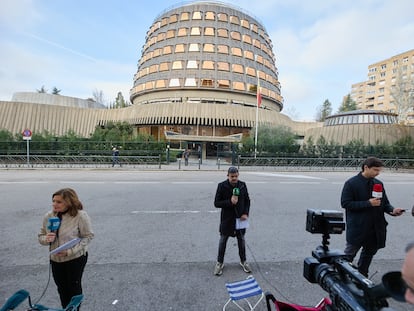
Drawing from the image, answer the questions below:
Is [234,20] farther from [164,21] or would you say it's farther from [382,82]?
[382,82]

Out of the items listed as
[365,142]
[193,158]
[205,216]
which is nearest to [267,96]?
[365,142]

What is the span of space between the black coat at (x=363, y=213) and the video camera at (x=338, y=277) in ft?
4.05

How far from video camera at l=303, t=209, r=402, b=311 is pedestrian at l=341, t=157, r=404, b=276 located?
1.25 metres

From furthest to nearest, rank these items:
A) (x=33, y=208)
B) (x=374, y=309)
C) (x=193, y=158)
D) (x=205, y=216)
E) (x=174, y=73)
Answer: (x=174, y=73) → (x=193, y=158) → (x=33, y=208) → (x=205, y=216) → (x=374, y=309)

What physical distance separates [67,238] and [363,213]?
3651 millimetres

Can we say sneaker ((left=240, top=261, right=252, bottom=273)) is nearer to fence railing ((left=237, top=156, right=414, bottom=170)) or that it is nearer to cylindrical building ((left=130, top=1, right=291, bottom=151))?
fence railing ((left=237, top=156, right=414, bottom=170))

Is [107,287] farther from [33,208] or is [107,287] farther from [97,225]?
[33,208]

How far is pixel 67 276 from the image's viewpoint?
2.58 metres

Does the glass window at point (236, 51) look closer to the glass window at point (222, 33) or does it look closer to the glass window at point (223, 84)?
the glass window at point (222, 33)

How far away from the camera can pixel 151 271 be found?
368 cm

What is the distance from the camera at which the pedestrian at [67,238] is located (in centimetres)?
251

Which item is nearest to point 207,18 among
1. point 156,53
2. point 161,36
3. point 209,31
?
point 209,31

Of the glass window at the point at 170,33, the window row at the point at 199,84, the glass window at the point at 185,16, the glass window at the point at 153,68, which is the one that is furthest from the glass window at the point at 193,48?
the glass window at the point at 153,68

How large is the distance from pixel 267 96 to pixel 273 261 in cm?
4604
